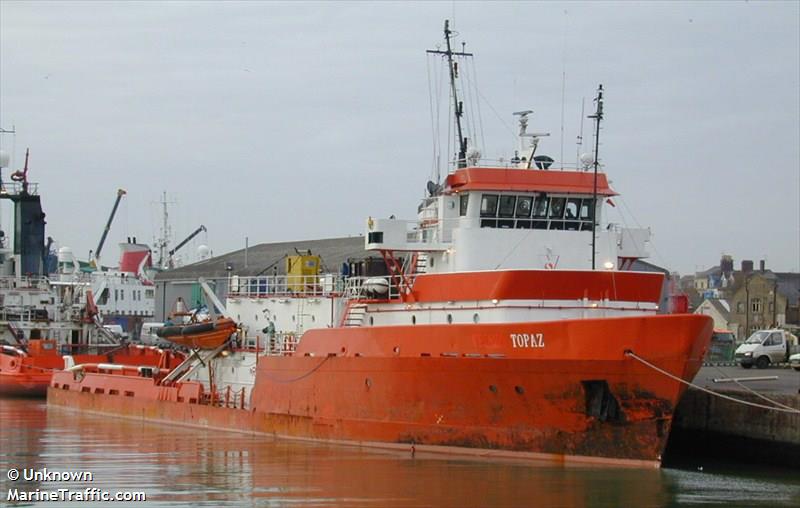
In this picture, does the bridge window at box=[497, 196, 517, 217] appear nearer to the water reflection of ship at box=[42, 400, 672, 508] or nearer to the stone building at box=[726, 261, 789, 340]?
the water reflection of ship at box=[42, 400, 672, 508]

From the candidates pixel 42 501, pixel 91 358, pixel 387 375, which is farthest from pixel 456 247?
pixel 91 358

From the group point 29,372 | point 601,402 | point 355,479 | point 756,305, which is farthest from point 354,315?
point 756,305

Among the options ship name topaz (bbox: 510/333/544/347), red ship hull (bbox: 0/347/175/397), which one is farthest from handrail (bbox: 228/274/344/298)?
red ship hull (bbox: 0/347/175/397)

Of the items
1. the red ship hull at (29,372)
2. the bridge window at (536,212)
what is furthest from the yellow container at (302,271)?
the red ship hull at (29,372)

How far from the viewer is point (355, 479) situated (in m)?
23.2

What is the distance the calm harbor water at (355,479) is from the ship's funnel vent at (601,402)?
3.34ft

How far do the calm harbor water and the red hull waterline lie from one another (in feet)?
1.62

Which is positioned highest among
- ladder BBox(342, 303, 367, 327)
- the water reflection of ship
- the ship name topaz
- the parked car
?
ladder BBox(342, 303, 367, 327)

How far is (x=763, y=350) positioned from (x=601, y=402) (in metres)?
17.7

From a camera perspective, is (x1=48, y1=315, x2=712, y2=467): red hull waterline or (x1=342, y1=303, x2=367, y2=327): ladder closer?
(x1=48, y1=315, x2=712, y2=467): red hull waterline

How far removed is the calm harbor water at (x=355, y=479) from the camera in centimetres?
2139

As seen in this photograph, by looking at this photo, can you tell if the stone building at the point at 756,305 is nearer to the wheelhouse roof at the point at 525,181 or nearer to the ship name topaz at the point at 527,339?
the wheelhouse roof at the point at 525,181

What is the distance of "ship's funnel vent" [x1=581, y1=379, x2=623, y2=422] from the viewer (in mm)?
23438

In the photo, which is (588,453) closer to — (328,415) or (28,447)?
(328,415)
